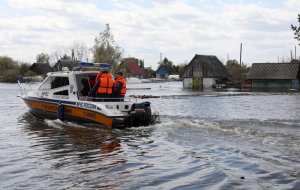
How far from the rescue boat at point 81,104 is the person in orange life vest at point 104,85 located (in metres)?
0.23

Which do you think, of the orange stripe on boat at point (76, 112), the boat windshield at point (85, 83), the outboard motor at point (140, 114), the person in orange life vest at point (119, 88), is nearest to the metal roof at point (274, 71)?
the orange stripe on boat at point (76, 112)

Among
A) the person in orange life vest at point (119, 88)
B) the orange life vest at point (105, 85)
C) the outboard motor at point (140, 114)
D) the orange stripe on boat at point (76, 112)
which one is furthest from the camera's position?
the person in orange life vest at point (119, 88)

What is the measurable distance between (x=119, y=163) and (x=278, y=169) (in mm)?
3667

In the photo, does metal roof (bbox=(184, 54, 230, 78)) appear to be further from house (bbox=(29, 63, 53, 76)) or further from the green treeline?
the green treeline

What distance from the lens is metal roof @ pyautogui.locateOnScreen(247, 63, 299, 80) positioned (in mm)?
66875

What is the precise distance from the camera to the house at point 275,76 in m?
66.5

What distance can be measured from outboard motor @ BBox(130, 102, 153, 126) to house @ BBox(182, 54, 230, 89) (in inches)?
2469

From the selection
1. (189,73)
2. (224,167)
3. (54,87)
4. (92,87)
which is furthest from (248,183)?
(189,73)

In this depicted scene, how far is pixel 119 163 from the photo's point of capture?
10.1m

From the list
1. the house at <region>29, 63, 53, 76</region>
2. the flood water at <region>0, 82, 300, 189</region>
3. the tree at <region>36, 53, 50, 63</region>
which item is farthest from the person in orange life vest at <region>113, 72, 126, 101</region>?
the tree at <region>36, 53, 50, 63</region>

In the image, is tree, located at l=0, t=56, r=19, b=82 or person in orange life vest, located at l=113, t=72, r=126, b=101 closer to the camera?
person in orange life vest, located at l=113, t=72, r=126, b=101

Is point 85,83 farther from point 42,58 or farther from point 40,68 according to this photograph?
point 42,58

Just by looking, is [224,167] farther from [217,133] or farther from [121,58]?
[121,58]

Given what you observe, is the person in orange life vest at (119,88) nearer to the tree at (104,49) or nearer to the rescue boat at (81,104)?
the rescue boat at (81,104)
